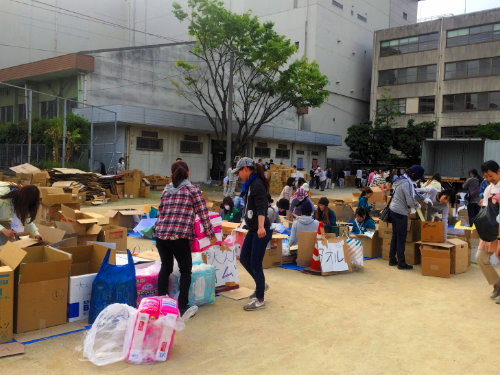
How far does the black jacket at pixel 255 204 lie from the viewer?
16.9 ft

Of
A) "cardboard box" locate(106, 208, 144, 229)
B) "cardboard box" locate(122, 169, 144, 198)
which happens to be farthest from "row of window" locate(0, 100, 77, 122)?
"cardboard box" locate(106, 208, 144, 229)

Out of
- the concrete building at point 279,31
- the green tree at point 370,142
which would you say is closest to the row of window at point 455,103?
the green tree at point 370,142

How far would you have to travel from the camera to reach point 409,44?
1625 inches

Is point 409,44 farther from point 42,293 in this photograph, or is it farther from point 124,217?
point 42,293

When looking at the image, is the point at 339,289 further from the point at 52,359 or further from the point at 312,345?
the point at 52,359

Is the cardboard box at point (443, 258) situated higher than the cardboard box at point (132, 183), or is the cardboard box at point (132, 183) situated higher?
the cardboard box at point (132, 183)

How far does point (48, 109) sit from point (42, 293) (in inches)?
1033

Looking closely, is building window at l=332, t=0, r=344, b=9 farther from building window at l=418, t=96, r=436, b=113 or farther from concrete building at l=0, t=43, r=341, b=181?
concrete building at l=0, t=43, r=341, b=181

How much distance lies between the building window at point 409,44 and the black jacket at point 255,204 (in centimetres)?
3991

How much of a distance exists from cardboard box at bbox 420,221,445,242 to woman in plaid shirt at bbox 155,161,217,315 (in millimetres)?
4083

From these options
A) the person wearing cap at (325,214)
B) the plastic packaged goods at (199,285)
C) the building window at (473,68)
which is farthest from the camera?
the building window at (473,68)

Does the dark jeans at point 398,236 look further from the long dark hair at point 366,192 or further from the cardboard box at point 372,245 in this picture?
the long dark hair at point 366,192

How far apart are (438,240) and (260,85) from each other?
62.6 feet

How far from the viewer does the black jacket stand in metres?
5.16
